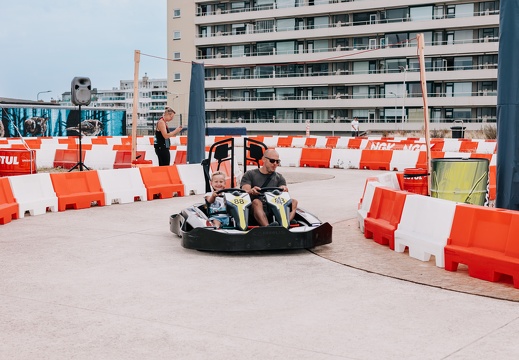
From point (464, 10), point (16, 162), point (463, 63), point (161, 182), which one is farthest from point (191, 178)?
point (464, 10)

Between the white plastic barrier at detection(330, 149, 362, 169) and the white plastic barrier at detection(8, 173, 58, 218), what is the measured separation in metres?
15.0

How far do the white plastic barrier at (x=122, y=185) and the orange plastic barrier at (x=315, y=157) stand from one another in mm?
12882

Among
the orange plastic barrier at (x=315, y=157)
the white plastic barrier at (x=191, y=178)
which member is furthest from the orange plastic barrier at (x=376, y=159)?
the white plastic barrier at (x=191, y=178)

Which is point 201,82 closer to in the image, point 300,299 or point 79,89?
point 79,89

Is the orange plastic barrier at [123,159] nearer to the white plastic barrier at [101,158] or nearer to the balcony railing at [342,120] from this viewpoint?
the white plastic barrier at [101,158]

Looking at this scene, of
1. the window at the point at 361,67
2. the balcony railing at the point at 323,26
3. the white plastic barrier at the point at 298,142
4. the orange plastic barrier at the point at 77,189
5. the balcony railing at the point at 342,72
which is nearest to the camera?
the orange plastic barrier at the point at 77,189

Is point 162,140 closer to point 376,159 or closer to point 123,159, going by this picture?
point 123,159

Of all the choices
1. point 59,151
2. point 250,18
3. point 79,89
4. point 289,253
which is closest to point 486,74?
point 250,18

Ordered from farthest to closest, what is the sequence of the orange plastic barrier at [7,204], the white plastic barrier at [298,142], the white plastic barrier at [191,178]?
the white plastic barrier at [298,142]
the white plastic barrier at [191,178]
the orange plastic barrier at [7,204]

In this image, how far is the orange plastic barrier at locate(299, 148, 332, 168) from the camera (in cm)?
2794

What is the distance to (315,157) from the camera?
2833 cm

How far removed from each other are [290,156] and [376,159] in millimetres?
3573

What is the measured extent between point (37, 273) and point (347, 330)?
12.2ft

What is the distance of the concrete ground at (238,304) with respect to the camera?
211 inches
